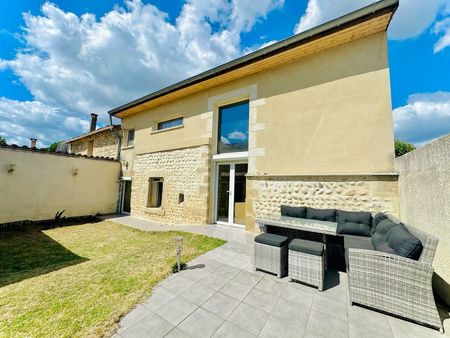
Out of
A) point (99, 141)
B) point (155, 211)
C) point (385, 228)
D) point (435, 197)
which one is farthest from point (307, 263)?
point (99, 141)

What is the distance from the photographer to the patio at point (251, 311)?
6.56 feet

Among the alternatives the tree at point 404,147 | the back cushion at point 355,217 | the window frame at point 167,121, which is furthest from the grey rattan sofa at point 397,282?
the tree at point 404,147

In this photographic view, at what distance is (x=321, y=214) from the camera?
468 cm

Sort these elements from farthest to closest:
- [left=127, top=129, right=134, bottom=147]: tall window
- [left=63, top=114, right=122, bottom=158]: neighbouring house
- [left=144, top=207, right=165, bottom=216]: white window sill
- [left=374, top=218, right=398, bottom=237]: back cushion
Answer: [left=63, top=114, right=122, bottom=158]: neighbouring house < [left=127, top=129, right=134, bottom=147]: tall window < [left=144, top=207, right=165, bottom=216]: white window sill < [left=374, top=218, right=398, bottom=237]: back cushion

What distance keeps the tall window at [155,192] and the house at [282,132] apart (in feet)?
0.18

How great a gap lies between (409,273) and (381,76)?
4.82 m

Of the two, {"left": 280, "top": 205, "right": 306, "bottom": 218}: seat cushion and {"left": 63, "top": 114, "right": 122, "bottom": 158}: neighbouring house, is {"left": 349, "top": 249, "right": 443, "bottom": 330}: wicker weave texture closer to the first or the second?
{"left": 280, "top": 205, "right": 306, "bottom": 218}: seat cushion

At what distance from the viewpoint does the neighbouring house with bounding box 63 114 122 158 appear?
37.9ft

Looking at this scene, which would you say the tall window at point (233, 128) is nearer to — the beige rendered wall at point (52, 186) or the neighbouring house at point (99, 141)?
the beige rendered wall at point (52, 186)

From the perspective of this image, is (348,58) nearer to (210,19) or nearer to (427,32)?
(427,32)

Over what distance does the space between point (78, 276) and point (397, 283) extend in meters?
5.21

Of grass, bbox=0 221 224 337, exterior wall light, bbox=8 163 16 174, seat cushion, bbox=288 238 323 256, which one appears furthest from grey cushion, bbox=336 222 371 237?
exterior wall light, bbox=8 163 16 174

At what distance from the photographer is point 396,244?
2.42m

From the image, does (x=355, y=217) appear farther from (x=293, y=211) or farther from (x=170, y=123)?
(x=170, y=123)
